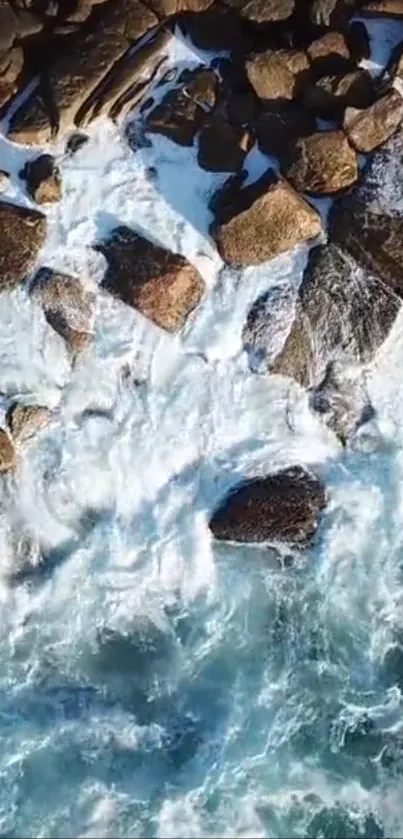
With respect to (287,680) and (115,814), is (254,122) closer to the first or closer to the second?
(287,680)

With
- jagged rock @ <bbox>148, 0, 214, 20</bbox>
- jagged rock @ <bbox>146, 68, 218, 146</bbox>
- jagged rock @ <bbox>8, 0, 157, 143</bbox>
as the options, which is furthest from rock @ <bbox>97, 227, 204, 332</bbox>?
jagged rock @ <bbox>148, 0, 214, 20</bbox>

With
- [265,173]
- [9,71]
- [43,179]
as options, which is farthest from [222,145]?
[9,71]

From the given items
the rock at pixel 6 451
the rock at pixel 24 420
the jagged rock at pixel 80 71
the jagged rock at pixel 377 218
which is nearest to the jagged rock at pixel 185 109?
the jagged rock at pixel 80 71

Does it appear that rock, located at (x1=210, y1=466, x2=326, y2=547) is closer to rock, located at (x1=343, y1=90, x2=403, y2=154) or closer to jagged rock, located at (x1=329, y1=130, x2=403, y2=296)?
jagged rock, located at (x1=329, y1=130, x2=403, y2=296)

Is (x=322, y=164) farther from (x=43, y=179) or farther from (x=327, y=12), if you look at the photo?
(x=43, y=179)

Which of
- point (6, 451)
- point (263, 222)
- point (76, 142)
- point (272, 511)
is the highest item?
point (76, 142)

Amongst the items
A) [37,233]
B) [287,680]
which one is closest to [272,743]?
[287,680]
